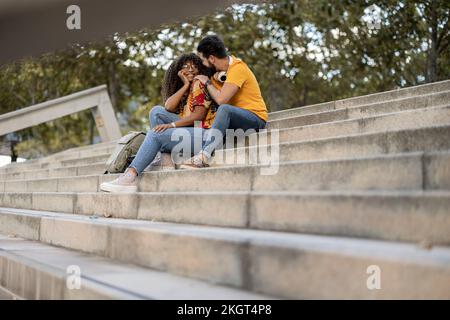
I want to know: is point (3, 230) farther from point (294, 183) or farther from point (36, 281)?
point (294, 183)

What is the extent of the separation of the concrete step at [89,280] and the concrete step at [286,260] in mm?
76

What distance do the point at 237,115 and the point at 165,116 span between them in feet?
2.49

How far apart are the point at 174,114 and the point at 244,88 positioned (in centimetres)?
75

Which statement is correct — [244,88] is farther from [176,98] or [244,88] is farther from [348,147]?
[348,147]

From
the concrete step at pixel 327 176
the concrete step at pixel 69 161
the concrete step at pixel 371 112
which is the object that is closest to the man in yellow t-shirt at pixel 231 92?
the concrete step at pixel 371 112

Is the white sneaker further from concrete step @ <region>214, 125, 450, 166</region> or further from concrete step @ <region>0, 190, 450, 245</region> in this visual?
concrete step @ <region>214, 125, 450, 166</region>

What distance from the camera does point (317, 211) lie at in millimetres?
2391

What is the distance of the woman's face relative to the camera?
16.2ft

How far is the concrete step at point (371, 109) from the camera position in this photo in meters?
4.15

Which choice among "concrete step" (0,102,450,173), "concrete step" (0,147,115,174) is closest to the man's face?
"concrete step" (0,102,450,173)

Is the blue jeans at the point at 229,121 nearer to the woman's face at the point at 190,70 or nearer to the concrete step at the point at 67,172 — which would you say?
the woman's face at the point at 190,70

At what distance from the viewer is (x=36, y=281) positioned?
269cm

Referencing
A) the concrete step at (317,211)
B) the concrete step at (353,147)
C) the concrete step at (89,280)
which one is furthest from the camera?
the concrete step at (353,147)
